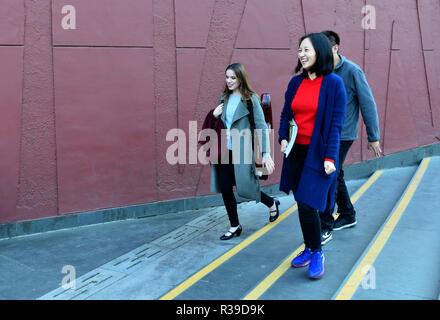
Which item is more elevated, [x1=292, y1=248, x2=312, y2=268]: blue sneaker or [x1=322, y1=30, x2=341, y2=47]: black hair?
[x1=322, y1=30, x2=341, y2=47]: black hair

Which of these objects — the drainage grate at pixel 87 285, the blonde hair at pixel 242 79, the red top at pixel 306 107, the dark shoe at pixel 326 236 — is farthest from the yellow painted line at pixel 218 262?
the blonde hair at pixel 242 79

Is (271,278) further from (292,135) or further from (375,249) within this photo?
(292,135)

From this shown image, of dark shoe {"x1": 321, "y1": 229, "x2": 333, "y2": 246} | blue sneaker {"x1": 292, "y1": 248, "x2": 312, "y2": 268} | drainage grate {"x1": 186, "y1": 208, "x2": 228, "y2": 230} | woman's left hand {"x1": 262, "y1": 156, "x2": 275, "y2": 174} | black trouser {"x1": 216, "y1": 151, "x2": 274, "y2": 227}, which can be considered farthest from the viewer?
drainage grate {"x1": 186, "y1": 208, "x2": 228, "y2": 230}

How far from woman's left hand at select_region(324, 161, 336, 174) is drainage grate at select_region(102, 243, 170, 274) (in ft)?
6.05

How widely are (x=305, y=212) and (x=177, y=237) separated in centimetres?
176

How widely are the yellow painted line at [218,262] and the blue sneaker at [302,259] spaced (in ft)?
2.11

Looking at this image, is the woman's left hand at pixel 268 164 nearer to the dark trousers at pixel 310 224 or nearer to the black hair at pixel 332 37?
the dark trousers at pixel 310 224

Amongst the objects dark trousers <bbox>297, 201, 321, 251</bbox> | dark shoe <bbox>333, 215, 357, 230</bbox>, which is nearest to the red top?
dark trousers <bbox>297, 201, 321, 251</bbox>

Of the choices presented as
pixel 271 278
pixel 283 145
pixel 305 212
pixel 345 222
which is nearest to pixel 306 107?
pixel 283 145

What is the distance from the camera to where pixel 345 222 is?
14.4 ft

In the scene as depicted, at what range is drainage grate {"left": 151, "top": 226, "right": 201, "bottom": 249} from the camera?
173 inches

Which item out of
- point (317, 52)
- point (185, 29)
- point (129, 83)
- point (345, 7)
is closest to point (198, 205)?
point (129, 83)

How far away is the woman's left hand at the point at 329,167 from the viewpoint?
121 inches

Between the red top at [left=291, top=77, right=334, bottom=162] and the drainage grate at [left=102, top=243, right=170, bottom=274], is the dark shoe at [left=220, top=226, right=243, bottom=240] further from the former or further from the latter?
the red top at [left=291, top=77, right=334, bottom=162]
